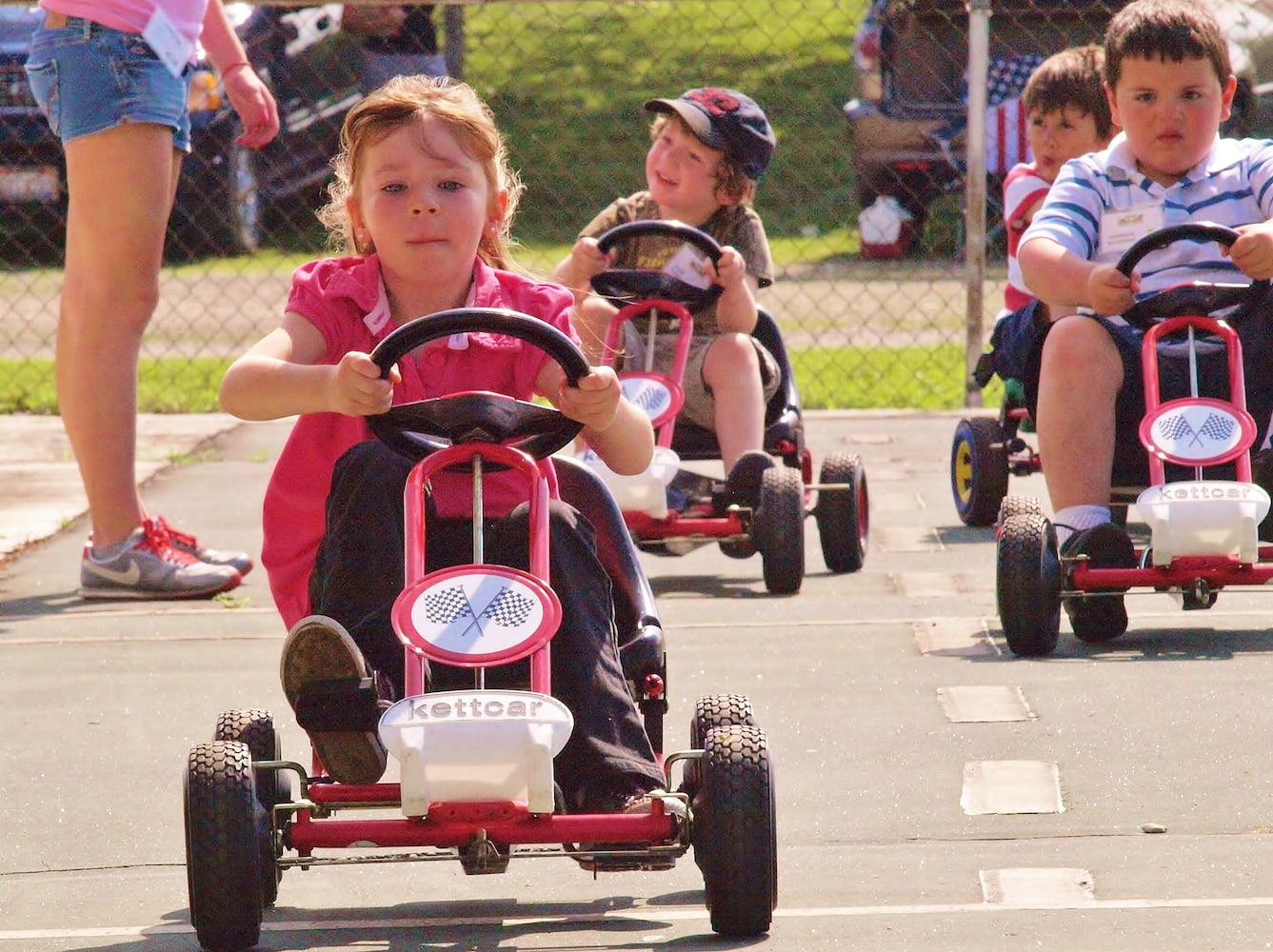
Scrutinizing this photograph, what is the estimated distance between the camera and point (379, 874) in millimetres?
2998

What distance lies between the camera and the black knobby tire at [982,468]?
18.5ft

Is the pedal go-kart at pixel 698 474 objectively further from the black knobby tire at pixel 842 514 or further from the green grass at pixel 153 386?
the green grass at pixel 153 386

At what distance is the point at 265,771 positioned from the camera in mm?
2725

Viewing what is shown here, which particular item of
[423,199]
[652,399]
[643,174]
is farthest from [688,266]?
[643,174]

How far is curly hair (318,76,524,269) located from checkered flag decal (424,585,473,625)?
0.79m

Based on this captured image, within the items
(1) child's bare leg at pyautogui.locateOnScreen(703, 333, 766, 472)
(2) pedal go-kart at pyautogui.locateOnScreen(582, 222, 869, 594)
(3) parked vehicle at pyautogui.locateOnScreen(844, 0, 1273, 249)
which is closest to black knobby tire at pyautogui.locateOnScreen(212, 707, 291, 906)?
(2) pedal go-kart at pyautogui.locateOnScreen(582, 222, 869, 594)

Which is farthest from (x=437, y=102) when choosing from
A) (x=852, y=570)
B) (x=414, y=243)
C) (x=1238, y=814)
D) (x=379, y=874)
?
(x=852, y=570)

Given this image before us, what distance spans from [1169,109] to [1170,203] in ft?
0.64

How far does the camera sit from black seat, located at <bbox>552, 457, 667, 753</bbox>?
293 cm

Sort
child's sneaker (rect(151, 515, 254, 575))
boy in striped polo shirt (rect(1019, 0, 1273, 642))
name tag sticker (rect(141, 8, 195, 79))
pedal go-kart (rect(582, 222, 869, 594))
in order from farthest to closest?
1. child's sneaker (rect(151, 515, 254, 575))
2. pedal go-kart (rect(582, 222, 869, 594))
3. name tag sticker (rect(141, 8, 195, 79))
4. boy in striped polo shirt (rect(1019, 0, 1273, 642))

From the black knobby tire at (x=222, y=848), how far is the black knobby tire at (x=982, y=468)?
3346mm

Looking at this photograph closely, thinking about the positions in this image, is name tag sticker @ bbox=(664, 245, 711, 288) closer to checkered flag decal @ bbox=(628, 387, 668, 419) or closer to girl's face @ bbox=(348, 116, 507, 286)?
checkered flag decal @ bbox=(628, 387, 668, 419)

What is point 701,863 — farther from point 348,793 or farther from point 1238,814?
point 1238,814

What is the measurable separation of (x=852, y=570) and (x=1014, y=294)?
1.18 meters
